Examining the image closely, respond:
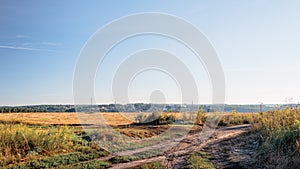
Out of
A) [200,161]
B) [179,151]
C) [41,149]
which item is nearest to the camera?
[200,161]

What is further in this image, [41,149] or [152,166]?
[41,149]

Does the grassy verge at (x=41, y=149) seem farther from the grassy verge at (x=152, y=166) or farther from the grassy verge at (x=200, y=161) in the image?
the grassy verge at (x=200, y=161)

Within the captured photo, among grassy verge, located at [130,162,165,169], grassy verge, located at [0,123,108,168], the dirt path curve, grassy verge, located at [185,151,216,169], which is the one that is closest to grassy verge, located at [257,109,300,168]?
grassy verge, located at [185,151,216,169]

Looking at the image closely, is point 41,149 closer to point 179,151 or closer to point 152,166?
point 152,166

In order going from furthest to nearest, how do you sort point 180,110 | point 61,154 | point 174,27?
point 180,110
point 174,27
point 61,154

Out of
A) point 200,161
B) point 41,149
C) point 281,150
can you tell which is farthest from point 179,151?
point 41,149

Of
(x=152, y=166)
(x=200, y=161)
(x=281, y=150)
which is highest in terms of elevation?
(x=281, y=150)

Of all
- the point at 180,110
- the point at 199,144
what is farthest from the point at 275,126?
the point at 180,110

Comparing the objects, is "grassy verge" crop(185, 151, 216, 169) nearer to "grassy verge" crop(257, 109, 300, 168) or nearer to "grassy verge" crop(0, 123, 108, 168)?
"grassy verge" crop(257, 109, 300, 168)

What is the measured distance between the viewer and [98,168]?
8.41m

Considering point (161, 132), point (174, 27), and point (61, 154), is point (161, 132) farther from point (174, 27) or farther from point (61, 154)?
point (61, 154)

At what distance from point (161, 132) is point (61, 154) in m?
7.59

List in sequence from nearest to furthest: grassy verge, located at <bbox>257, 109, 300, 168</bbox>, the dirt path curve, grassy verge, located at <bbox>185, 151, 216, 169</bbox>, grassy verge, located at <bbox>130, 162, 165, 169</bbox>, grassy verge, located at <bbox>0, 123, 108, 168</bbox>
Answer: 1. grassy verge, located at <bbox>257, 109, 300, 168</bbox>
2. grassy verge, located at <bbox>185, 151, 216, 169</bbox>
3. grassy verge, located at <bbox>130, 162, 165, 169</bbox>
4. grassy verge, located at <bbox>0, 123, 108, 168</bbox>
5. the dirt path curve

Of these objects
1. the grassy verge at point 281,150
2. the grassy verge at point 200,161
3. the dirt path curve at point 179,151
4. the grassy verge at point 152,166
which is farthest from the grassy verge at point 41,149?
the grassy verge at point 281,150
